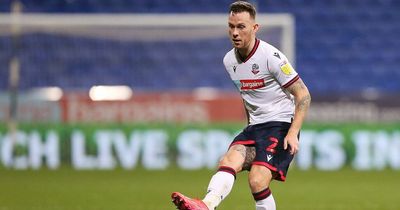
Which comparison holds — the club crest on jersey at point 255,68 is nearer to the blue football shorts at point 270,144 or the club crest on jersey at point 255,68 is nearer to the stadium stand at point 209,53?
the blue football shorts at point 270,144

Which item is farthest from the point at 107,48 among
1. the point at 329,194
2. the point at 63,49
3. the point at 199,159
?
the point at 329,194

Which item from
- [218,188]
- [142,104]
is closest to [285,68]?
[218,188]

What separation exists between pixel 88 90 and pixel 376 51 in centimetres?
588

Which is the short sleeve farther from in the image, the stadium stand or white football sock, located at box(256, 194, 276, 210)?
the stadium stand

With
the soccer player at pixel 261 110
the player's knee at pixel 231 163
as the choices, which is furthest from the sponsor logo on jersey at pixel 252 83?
the player's knee at pixel 231 163

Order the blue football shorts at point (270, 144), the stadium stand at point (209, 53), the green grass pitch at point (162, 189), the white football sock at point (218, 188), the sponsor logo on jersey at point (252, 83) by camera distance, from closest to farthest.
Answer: the white football sock at point (218, 188) → the blue football shorts at point (270, 144) → the sponsor logo on jersey at point (252, 83) → the green grass pitch at point (162, 189) → the stadium stand at point (209, 53)

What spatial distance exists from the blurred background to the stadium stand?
A: 3 centimetres

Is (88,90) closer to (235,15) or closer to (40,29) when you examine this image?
(40,29)

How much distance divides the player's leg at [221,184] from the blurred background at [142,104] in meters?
9.01

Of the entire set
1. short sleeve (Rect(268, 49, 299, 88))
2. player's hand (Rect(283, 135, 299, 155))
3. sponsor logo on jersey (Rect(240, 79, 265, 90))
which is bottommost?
player's hand (Rect(283, 135, 299, 155))

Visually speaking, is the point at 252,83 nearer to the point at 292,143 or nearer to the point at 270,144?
the point at 270,144

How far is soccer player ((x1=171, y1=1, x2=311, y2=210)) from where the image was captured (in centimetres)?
712

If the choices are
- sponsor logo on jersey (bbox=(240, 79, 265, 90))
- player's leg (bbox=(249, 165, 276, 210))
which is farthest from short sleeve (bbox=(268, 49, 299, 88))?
player's leg (bbox=(249, 165, 276, 210))

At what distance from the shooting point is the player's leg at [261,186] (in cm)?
711
